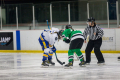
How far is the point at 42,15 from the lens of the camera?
12195 millimetres

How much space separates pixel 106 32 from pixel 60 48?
2173mm

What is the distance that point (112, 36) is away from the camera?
11.1 metres

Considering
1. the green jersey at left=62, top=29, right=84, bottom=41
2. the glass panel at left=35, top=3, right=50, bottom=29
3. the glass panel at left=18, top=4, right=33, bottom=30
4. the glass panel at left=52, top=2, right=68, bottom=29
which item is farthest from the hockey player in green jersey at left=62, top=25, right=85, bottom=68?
the glass panel at left=18, top=4, right=33, bottom=30

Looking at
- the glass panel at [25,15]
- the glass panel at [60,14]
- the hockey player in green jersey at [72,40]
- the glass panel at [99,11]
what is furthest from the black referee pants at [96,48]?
the glass panel at [25,15]

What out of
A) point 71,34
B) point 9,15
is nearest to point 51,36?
point 71,34

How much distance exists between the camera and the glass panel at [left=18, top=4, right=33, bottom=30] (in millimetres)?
12328

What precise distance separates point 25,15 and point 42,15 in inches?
32.5

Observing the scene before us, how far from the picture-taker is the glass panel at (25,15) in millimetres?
12328

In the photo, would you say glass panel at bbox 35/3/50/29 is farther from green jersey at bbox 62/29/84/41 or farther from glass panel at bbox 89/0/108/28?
green jersey at bbox 62/29/84/41

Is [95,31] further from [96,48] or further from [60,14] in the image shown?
[60,14]

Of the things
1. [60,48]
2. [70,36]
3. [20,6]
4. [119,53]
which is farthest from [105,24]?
[70,36]

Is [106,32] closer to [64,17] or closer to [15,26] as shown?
[64,17]

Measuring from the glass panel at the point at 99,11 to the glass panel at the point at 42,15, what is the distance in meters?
2.06

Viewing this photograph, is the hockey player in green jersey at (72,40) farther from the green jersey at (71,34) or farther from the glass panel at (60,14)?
the glass panel at (60,14)
